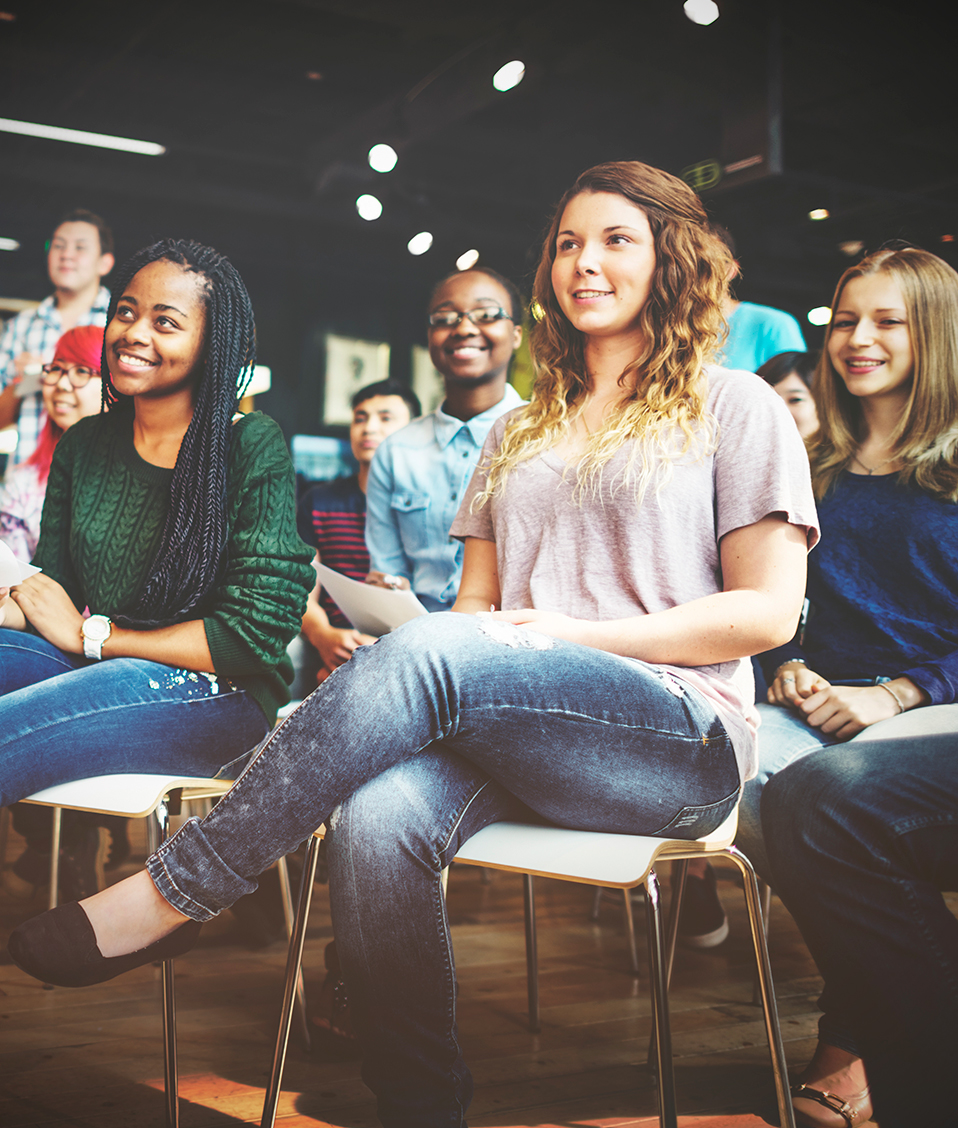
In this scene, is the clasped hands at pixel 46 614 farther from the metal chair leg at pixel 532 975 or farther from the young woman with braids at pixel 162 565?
the metal chair leg at pixel 532 975

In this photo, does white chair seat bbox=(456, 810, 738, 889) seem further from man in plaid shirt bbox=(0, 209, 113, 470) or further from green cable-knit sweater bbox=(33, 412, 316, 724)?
man in plaid shirt bbox=(0, 209, 113, 470)

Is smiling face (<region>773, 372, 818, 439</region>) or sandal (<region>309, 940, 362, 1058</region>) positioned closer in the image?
sandal (<region>309, 940, 362, 1058</region>)

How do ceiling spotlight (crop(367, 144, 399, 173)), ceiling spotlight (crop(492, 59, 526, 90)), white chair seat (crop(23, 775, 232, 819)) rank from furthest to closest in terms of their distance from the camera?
1. ceiling spotlight (crop(492, 59, 526, 90))
2. ceiling spotlight (crop(367, 144, 399, 173))
3. white chair seat (crop(23, 775, 232, 819))

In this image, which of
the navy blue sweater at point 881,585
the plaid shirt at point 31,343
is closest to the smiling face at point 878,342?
the navy blue sweater at point 881,585

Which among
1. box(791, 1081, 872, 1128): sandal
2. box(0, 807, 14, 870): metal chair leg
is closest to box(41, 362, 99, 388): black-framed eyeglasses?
box(0, 807, 14, 870): metal chair leg

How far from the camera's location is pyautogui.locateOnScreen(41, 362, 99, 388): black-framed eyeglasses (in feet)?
7.85

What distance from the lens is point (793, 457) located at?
44.0 inches

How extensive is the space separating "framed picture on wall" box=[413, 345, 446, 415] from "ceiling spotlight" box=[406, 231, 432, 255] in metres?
0.61

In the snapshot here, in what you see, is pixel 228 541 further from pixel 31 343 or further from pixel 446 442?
pixel 31 343

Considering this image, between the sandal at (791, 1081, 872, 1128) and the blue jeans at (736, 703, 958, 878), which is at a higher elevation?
the blue jeans at (736, 703, 958, 878)

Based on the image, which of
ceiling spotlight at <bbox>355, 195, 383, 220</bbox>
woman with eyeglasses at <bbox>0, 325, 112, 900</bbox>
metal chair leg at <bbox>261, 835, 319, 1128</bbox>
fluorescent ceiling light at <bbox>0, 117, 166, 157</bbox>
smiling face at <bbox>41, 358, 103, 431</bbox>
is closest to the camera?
metal chair leg at <bbox>261, 835, 319, 1128</bbox>

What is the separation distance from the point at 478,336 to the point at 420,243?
5.88 feet

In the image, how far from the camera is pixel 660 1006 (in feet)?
3.14

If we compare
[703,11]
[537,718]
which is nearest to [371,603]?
[537,718]
